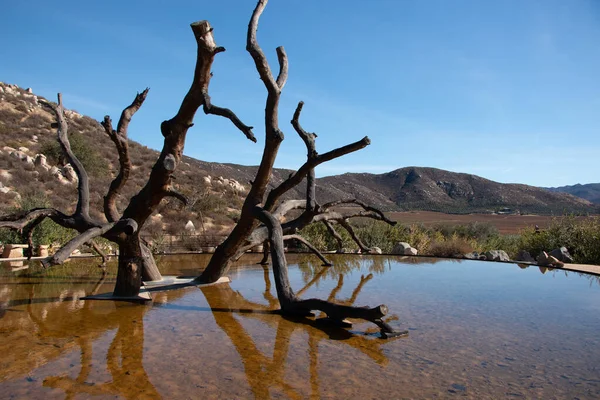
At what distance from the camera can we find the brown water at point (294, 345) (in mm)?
3639

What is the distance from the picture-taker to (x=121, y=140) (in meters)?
6.77

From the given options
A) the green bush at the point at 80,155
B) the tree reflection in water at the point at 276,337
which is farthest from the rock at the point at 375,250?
the green bush at the point at 80,155

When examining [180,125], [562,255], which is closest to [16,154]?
[180,125]

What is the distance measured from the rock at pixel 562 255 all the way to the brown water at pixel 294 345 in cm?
442

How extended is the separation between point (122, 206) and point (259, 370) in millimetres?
21968

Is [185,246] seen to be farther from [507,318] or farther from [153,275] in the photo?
[507,318]

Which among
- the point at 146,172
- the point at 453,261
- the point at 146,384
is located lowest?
the point at 146,384

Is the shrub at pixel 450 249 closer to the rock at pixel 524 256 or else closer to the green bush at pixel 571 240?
the rock at pixel 524 256

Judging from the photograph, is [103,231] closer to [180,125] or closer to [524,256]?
[180,125]

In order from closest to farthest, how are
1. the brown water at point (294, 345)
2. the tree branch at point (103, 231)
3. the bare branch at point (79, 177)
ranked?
the brown water at point (294, 345) → the tree branch at point (103, 231) → the bare branch at point (79, 177)

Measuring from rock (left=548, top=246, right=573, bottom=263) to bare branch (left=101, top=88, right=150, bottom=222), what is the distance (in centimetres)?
1127

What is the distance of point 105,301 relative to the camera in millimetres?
6992

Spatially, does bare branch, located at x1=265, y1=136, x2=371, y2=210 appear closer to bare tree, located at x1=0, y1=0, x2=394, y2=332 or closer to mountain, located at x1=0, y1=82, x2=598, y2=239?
bare tree, located at x1=0, y1=0, x2=394, y2=332

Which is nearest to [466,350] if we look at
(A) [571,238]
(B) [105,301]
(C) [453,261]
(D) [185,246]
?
(B) [105,301]
